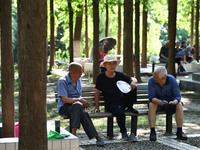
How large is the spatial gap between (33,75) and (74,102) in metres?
3.66

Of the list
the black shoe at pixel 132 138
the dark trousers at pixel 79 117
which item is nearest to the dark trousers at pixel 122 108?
the black shoe at pixel 132 138

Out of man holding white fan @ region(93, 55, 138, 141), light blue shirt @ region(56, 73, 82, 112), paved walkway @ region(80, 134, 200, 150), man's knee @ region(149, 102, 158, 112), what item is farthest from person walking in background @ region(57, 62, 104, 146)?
man's knee @ region(149, 102, 158, 112)

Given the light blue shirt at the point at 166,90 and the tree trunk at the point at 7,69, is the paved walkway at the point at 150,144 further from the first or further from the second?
the tree trunk at the point at 7,69

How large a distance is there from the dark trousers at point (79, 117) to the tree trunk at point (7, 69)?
4.21 feet

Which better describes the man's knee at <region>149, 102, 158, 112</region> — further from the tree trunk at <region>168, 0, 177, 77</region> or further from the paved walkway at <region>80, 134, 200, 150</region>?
the tree trunk at <region>168, 0, 177, 77</region>

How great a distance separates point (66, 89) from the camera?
8227 millimetres

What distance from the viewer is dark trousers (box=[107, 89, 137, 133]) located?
846cm

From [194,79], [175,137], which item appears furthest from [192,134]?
[194,79]

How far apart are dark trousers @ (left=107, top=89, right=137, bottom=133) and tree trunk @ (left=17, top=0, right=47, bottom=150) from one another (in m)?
3.93

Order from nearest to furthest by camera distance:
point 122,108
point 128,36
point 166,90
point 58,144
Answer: point 58,144
point 122,108
point 166,90
point 128,36

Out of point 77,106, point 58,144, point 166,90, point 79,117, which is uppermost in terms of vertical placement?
point 166,90

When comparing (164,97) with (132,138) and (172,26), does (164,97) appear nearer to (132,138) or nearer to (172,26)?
(132,138)

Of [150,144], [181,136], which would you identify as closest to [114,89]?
[150,144]

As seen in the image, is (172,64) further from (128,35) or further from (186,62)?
(186,62)
